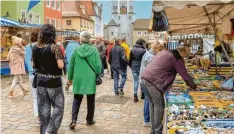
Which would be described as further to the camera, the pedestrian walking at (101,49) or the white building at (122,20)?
the white building at (122,20)

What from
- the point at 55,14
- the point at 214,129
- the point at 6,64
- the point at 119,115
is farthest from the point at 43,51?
the point at 55,14

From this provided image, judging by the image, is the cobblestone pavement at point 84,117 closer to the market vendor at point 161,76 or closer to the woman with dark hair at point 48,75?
the woman with dark hair at point 48,75

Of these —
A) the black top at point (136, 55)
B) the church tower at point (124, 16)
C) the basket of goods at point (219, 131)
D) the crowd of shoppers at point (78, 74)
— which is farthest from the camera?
the church tower at point (124, 16)

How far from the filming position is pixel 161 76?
4.69 m

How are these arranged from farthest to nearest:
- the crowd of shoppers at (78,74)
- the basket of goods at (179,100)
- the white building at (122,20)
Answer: the white building at (122,20), the basket of goods at (179,100), the crowd of shoppers at (78,74)

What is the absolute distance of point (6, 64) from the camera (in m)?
15.3

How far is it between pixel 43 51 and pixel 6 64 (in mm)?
11337

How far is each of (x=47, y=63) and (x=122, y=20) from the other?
11870cm

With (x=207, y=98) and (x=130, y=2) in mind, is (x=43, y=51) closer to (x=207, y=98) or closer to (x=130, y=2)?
(x=207, y=98)

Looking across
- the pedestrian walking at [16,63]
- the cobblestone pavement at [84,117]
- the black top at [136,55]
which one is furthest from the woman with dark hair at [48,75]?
the pedestrian walking at [16,63]

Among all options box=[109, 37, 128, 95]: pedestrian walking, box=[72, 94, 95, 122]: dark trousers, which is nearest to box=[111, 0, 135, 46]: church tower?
box=[109, 37, 128, 95]: pedestrian walking

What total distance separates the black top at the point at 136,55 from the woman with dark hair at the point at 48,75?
395 cm

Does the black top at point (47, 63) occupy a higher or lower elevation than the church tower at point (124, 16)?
lower

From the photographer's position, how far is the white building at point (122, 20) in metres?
117
